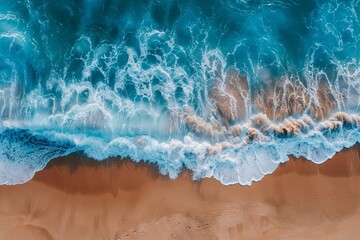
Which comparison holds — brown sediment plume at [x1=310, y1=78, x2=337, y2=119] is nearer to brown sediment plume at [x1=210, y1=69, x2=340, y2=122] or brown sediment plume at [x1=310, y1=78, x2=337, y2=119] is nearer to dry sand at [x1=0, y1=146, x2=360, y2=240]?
brown sediment plume at [x1=210, y1=69, x2=340, y2=122]

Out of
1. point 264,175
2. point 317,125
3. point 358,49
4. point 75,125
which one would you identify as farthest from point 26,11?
point 358,49

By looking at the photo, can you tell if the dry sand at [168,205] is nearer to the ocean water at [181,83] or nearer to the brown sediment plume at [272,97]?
the ocean water at [181,83]

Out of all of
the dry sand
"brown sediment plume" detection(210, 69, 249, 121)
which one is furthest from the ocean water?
the dry sand

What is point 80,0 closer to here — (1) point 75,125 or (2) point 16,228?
(1) point 75,125

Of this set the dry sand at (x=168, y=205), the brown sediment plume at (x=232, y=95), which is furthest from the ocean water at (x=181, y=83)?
the dry sand at (x=168, y=205)

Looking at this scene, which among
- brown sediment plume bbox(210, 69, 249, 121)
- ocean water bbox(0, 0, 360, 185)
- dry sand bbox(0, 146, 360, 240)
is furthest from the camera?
brown sediment plume bbox(210, 69, 249, 121)

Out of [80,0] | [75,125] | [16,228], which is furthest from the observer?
[80,0]

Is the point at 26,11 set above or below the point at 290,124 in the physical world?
above
